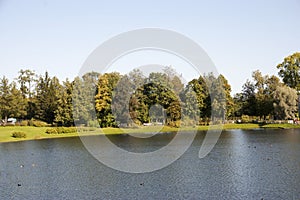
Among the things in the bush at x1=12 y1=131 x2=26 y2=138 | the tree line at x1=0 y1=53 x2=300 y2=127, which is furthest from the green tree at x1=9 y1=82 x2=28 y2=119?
the bush at x1=12 y1=131 x2=26 y2=138

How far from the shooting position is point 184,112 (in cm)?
9069

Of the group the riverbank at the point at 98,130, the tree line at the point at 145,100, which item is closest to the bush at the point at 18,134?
the riverbank at the point at 98,130

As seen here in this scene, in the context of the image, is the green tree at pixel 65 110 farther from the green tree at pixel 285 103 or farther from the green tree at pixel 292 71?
the green tree at pixel 292 71

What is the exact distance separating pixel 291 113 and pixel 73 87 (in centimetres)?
5165

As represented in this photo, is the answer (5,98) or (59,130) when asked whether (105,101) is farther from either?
(5,98)

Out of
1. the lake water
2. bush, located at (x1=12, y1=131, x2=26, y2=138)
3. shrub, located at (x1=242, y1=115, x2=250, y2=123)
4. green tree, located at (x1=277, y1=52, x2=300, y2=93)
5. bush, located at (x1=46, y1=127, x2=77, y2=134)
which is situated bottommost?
the lake water

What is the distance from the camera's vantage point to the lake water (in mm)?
24172

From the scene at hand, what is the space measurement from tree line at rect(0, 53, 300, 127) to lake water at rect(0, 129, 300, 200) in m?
45.4

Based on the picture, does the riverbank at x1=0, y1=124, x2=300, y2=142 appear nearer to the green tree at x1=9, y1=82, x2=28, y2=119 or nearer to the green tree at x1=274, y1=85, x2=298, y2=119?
the green tree at x1=274, y1=85, x2=298, y2=119

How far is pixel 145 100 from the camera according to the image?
92.1 m

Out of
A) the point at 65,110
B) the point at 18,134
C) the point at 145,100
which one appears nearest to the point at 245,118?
the point at 145,100

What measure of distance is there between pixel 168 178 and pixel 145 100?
63535mm

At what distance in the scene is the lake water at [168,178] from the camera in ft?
79.3

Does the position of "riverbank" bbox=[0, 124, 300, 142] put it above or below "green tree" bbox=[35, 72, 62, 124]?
below
